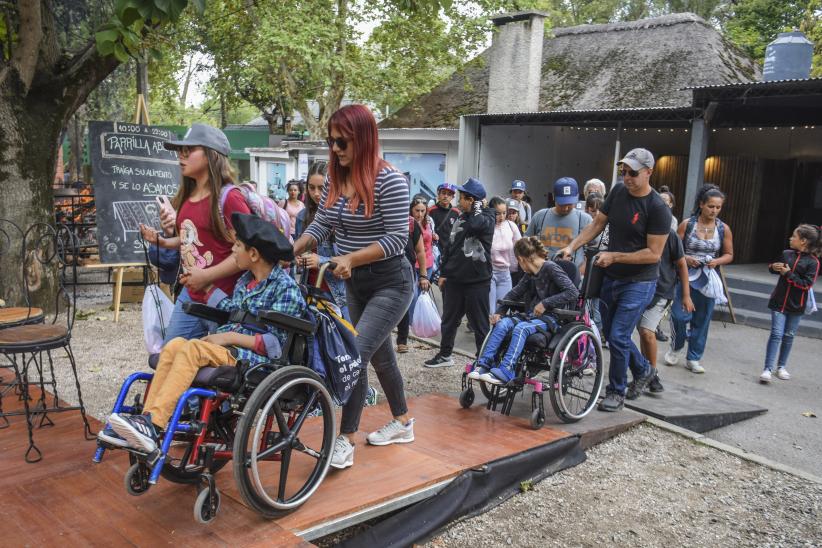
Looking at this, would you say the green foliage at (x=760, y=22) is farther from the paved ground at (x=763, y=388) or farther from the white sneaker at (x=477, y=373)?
the white sneaker at (x=477, y=373)

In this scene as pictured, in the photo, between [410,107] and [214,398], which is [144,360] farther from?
[410,107]

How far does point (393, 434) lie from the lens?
406cm

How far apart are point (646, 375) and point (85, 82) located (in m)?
6.81

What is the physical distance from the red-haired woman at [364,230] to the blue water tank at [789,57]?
10510 mm

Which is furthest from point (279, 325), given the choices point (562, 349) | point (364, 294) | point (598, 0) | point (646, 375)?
point (598, 0)

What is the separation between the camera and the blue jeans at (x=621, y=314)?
5172 millimetres

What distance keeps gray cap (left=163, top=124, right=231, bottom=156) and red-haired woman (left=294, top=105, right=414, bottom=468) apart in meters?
0.57

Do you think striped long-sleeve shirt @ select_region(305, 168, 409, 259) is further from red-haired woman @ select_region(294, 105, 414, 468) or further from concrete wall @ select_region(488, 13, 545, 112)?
concrete wall @ select_region(488, 13, 545, 112)

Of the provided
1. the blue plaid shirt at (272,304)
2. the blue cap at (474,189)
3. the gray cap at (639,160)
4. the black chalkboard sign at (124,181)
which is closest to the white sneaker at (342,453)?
the blue plaid shirt at (272,304)

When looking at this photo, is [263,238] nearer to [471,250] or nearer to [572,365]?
[572,365]

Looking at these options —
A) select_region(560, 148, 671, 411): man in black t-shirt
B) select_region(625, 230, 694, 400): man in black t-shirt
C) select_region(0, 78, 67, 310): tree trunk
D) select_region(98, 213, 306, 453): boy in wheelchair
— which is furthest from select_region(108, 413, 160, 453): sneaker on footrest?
select_region(0, 78, 67, 310): tree trunk

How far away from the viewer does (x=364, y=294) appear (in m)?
3.73

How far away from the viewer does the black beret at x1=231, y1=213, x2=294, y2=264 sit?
10.2 ft

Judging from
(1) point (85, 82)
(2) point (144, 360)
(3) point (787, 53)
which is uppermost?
(3) point (787, 53)
